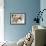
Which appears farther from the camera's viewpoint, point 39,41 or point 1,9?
point 1,9

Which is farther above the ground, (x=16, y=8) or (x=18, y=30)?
(x=16, y=8)

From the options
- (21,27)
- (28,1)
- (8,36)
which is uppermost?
(28,1)

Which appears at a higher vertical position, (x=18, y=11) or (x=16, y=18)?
(x=18, y=11)

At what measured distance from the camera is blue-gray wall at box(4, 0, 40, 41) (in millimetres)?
5852

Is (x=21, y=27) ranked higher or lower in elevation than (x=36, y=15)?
lower

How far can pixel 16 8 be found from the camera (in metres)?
5.87

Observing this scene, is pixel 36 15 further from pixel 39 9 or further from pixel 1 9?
pixel 1 9

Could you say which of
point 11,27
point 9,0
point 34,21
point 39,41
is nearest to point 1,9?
point 9,0

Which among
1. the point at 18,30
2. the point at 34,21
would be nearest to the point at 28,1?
the point at 34,21

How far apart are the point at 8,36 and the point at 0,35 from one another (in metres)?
0.36

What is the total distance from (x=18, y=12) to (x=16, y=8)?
0.64 feet

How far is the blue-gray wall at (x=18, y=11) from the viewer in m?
5.85

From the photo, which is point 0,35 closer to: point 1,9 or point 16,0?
point 1,9

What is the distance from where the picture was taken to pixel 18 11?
587 centimetres
